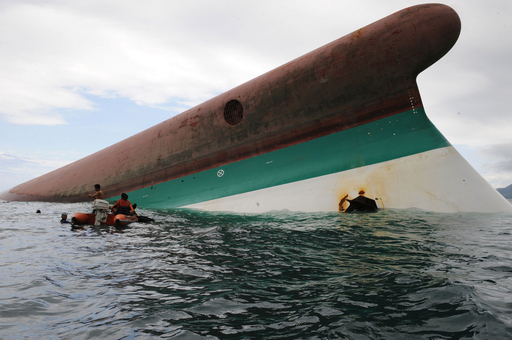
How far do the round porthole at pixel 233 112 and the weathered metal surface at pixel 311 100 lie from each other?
0.06m

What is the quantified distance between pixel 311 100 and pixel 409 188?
4.55 meters

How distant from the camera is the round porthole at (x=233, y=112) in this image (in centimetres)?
1271

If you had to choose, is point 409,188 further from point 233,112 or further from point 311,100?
point 233,112

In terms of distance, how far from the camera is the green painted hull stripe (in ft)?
31.6

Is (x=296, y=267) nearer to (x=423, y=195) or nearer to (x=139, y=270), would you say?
(x=139, y=270)

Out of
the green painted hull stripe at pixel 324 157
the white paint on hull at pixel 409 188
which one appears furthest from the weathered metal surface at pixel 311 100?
the white paint on hull at pixel 409 188

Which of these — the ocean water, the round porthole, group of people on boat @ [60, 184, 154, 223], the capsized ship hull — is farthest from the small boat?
the round porthole

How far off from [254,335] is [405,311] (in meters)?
1.64

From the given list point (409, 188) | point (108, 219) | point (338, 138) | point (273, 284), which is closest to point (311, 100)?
point (338, 138)

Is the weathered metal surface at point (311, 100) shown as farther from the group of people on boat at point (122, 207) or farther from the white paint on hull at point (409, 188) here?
the group of people on boat at point (122, 207)

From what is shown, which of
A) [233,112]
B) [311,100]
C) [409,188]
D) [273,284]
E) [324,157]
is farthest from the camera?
[233,112]

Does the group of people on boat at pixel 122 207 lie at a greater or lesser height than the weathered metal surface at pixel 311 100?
lesser

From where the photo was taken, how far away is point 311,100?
10.9m

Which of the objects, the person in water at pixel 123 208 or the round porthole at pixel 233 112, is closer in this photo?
the person in water at pixel 123 208
